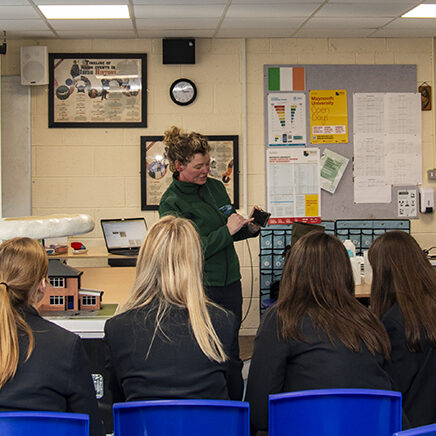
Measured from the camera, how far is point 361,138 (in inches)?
197

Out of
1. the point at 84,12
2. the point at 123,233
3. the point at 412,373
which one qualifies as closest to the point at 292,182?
the point at 123,233

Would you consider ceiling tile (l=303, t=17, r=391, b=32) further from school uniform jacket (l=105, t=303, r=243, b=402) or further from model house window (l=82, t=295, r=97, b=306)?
school uniform jacket (l=105, t=303, r=243, b=402)

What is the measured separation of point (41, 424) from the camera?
4.11ft

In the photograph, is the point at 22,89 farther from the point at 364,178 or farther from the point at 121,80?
the point at 364,178

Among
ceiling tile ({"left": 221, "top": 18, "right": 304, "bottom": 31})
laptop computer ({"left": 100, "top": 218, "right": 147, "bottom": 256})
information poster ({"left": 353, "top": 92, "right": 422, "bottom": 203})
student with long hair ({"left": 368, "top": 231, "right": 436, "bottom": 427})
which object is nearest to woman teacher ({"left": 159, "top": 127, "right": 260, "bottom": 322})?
student with long hair ({"left": 368, "top": 231, "right": 436, "bottom": 427})

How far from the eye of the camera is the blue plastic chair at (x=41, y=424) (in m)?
1.24

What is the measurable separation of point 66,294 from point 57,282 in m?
0.07

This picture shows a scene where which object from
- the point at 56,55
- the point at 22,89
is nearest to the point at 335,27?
the point at 56,55

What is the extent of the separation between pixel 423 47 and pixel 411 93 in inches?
16.4

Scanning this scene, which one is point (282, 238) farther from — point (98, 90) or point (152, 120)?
point (98, 90)

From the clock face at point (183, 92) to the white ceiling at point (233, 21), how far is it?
39 cm

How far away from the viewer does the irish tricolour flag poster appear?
4961 millimetres

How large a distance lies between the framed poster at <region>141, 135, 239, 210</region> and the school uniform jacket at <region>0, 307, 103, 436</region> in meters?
3.31

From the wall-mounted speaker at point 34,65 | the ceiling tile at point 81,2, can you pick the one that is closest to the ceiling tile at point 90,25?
the wall-mounted speaker at point 34,65
